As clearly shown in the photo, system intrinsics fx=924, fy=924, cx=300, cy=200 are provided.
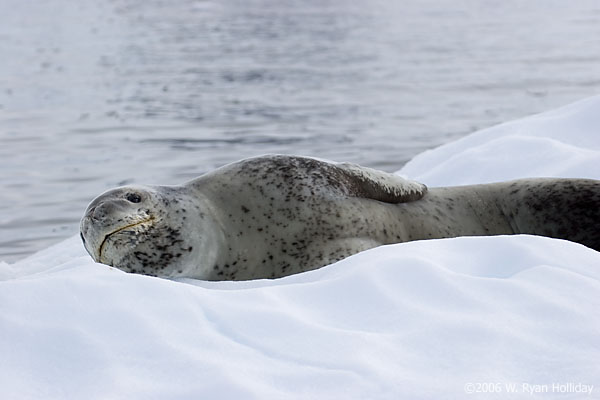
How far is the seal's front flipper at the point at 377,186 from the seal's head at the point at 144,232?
0.67m

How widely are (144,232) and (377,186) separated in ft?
→ 3.46

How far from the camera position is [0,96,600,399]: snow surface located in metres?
2.10

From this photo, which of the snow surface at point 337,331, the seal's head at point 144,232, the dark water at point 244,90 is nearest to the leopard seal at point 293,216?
the seal's head at point 144,232

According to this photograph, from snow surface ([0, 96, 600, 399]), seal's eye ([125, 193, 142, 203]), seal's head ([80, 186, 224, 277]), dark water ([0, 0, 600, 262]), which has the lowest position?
dark water ([0, 0, 600, 262])

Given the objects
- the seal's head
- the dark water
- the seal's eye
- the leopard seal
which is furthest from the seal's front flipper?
the dark water

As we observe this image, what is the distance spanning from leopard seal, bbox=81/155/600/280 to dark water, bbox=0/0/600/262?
2582 mm

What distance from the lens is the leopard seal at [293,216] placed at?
359 cm

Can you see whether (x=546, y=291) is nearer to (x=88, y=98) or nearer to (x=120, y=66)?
(x=88, y=98)

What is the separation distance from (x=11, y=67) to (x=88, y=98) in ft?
13.1

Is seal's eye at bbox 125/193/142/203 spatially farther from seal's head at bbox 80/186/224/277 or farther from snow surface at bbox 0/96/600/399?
snow surface at bbox 0/96/600/399

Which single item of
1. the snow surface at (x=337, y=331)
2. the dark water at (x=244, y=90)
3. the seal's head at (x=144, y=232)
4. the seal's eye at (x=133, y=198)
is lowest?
the dark water at (x=244, y=90)

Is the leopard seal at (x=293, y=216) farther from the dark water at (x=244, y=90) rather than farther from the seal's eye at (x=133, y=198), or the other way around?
the dark water at (x=244, y=90)

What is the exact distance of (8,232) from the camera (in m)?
6.52

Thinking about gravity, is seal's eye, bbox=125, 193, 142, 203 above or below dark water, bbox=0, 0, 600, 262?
above
